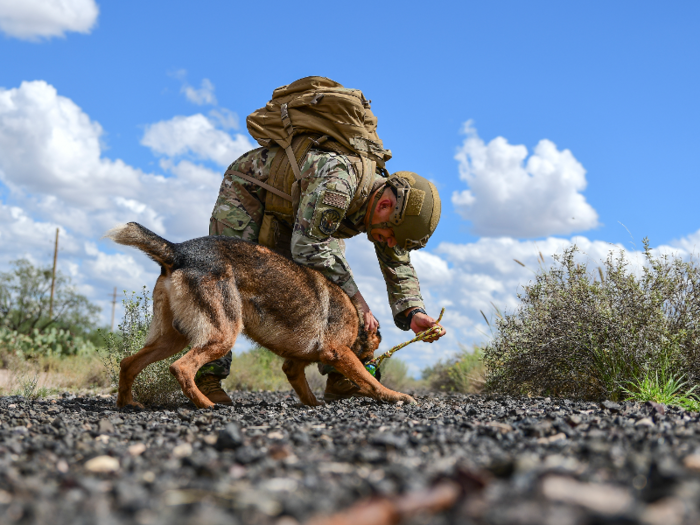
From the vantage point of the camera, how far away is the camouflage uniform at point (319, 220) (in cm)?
563

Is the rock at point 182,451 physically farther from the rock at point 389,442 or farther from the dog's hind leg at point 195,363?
the dog's hind leg at point 195,363

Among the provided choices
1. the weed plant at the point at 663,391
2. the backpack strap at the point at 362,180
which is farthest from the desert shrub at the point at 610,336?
the backpack strap at the point at 362,180

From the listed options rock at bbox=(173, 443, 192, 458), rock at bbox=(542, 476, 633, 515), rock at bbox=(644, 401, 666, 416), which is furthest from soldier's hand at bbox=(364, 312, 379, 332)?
rock at bbox=(542, 476, 633, 515)

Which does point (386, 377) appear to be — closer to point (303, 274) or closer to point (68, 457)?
point (303, 274)

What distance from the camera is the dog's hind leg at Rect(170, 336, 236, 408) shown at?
4.75 m

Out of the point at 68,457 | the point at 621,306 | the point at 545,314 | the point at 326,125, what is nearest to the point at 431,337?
the point at 545,314

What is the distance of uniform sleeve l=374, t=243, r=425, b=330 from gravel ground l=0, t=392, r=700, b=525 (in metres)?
2.78

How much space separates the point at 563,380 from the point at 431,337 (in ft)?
5.17

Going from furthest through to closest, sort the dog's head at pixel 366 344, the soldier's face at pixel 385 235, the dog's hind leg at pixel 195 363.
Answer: the soldier's face at pixel 385 235 → the dog's head at pixel 366 344 → the dog's hind leg at pixel 195 363

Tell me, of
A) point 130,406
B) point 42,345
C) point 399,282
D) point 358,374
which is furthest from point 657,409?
point 42,345

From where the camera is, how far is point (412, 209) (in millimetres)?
5988

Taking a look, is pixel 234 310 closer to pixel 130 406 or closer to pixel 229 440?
pixel 130 406

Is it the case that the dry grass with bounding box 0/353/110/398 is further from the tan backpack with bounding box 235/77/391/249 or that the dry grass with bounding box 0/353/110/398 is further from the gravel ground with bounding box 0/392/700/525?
the gravel ground with bounding box 0/392/700/525

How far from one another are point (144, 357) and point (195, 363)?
82 cm
